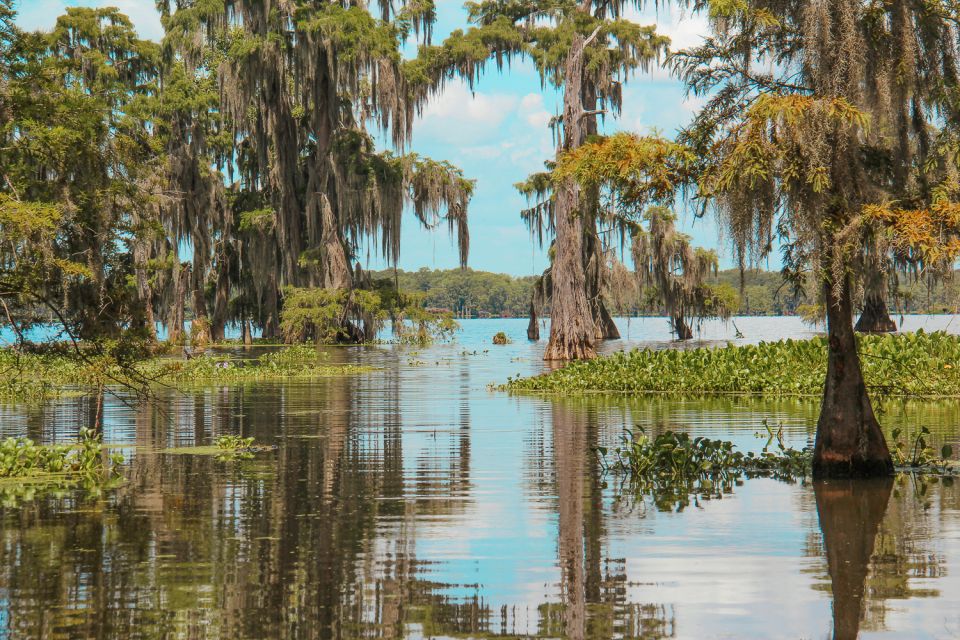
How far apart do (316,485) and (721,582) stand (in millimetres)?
5625

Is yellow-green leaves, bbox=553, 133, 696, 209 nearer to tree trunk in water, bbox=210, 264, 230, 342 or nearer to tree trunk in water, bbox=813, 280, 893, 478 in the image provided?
tree trunk in water, bbox=813, 280, 893, 478

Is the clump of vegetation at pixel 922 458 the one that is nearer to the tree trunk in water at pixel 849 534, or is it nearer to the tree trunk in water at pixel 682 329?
the tree trunk in water at pixel 849 534

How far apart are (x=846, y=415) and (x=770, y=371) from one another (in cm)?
1312

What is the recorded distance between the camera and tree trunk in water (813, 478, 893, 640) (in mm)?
7253

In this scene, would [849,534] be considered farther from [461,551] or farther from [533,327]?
[533,327]

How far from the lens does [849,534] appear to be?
31.7 feet

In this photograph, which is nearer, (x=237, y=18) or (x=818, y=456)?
(x=818, y=456)

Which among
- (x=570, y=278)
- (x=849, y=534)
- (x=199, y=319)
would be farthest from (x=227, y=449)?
(x=199, y=319)

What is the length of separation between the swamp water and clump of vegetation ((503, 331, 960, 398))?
6.87m

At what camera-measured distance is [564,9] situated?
43.5m

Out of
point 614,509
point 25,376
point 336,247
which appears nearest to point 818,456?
point 614,509

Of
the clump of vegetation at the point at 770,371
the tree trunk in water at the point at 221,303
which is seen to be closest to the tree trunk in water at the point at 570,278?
the clump of vegetation at the point at 770,371

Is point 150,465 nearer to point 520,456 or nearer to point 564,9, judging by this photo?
point 520,456

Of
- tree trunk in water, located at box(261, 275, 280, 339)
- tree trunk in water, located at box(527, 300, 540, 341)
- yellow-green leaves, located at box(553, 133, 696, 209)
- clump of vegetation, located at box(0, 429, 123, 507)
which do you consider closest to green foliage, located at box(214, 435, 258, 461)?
clump of vegetation, located at box(0, 429, 123, 507)
